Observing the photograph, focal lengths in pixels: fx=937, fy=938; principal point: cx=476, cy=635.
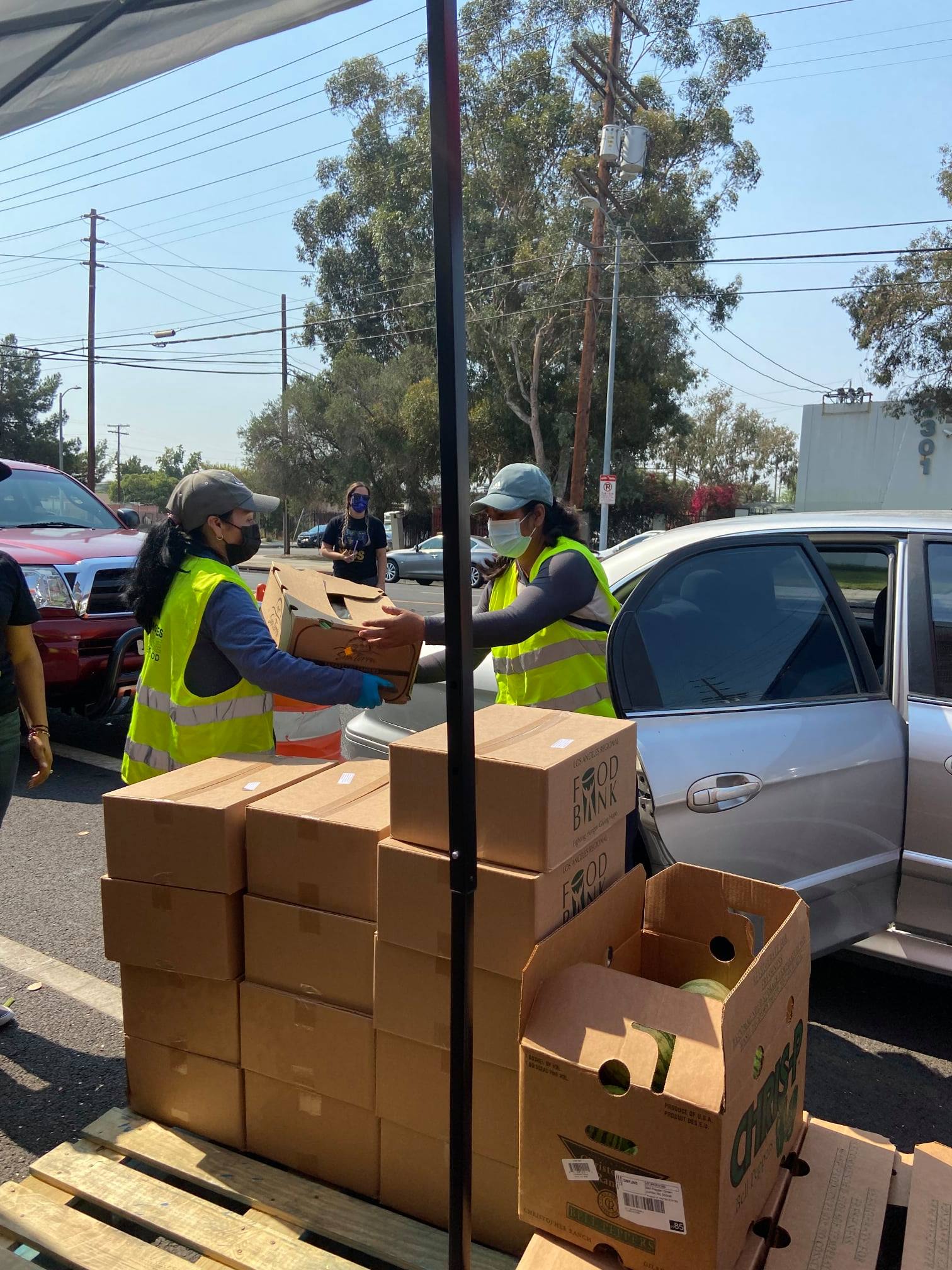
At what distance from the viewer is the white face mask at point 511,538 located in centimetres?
296

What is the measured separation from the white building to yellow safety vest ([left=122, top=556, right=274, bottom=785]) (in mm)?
31708

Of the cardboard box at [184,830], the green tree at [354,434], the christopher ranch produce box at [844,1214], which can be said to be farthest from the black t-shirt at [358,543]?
the green tree at [354,434]

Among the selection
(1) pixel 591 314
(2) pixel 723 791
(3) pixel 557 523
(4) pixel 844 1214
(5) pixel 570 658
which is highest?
(1) pixel 591 314

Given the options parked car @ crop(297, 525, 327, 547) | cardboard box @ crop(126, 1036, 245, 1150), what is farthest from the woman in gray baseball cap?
parked car @ crop(297, 525, 327, 547)

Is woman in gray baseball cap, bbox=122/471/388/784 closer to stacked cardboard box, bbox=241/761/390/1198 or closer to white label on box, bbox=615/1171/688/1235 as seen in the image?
stacked cardboard box, bbox=241/761/390/1198

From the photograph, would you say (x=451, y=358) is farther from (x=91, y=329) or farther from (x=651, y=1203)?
(x=91, y=329)

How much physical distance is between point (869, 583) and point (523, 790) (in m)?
2.26

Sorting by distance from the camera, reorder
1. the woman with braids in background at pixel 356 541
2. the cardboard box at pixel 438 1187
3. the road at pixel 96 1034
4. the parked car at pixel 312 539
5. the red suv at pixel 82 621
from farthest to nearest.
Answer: the parked car at pixel 312 539
the woman with braids in background at pixel 356 541
the red suv at pixel 82 621
the road at pixel 96 1034
the cardboard box at pixel 438 1187

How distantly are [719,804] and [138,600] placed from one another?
71.5 inches

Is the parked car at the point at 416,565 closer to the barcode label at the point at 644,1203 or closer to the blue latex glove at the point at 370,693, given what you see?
the blue latex glove at the point at 370,693

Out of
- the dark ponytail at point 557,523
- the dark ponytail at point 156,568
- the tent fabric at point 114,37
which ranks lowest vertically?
the dark ponytail at point 156,568

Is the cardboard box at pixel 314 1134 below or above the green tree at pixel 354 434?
below

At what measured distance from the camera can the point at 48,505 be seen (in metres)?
7.45

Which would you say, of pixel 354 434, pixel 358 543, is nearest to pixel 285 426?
pixel 354 434
